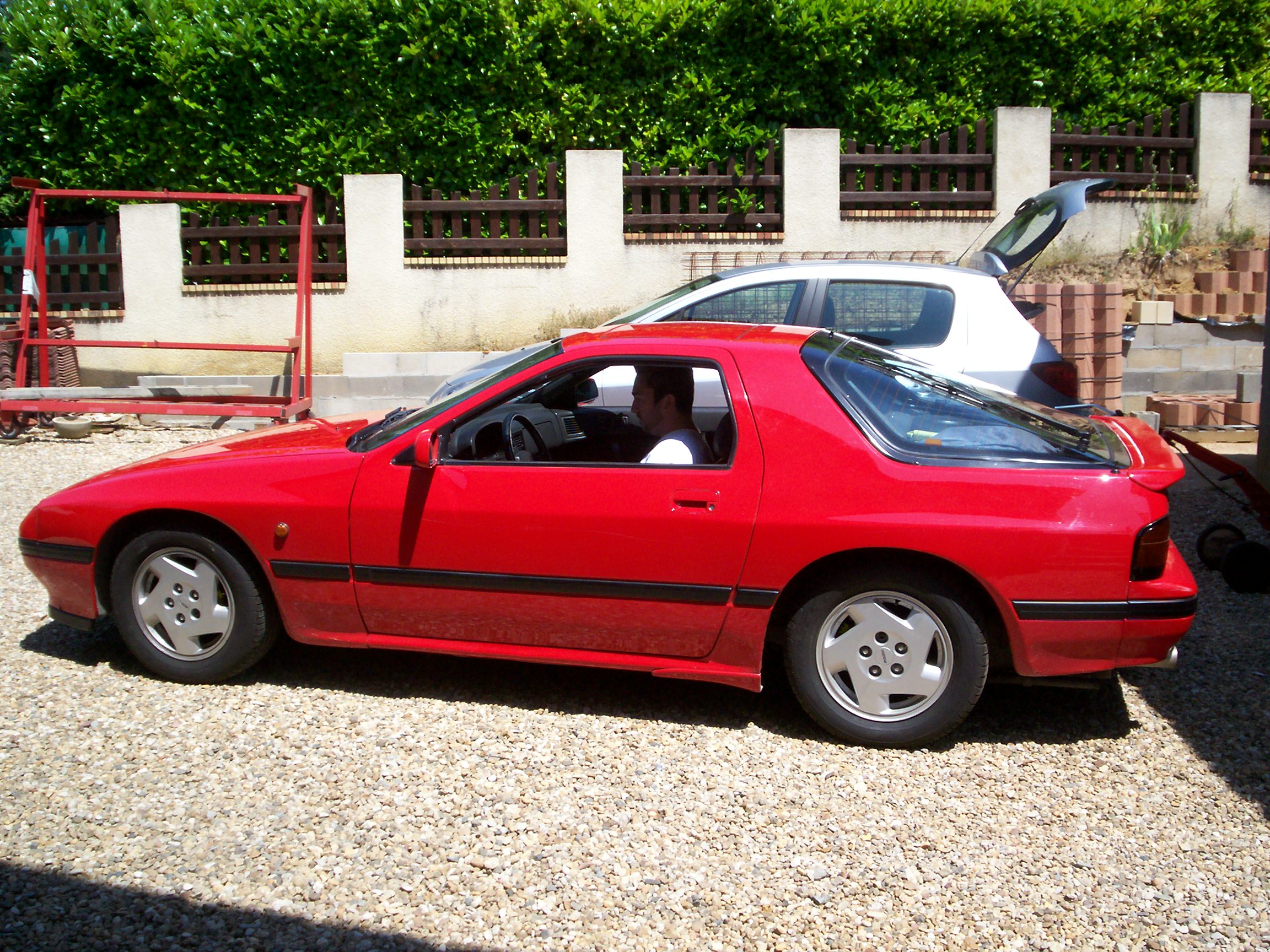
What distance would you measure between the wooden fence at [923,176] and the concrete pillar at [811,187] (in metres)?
0.13

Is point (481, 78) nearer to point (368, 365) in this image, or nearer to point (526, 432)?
point (368, 365)

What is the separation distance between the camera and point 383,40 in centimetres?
1162

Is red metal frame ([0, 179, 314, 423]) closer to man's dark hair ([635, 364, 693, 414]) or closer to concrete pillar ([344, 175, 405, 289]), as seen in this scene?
concrete pillar ([344, 175, 405, 289])

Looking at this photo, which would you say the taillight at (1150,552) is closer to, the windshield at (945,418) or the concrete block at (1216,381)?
the windshield at (945,418)

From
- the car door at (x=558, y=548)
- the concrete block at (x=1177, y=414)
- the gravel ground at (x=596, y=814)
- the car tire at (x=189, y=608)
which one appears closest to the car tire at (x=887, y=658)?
the gravel ground at (x=596, y=814)

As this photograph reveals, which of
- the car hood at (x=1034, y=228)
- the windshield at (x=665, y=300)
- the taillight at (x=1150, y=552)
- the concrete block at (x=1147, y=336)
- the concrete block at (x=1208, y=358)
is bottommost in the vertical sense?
the taillight at (x=1150, y=552)

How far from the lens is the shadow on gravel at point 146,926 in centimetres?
299

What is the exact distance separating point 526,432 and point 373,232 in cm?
736

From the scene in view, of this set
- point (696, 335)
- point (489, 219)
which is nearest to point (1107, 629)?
point (696, 335)

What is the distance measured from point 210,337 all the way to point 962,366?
806 centimetres

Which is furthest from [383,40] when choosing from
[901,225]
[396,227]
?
[901,225]

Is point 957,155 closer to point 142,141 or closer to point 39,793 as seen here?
point 142,141

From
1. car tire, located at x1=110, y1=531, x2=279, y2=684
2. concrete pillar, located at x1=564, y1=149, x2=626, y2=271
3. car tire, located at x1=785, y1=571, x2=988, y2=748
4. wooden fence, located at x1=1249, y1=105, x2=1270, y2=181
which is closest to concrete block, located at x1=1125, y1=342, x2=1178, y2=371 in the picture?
wooden fence, located at x1=1249, y1=105, x2=1270, y2=181

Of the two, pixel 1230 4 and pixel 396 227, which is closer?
pixel 396 227
